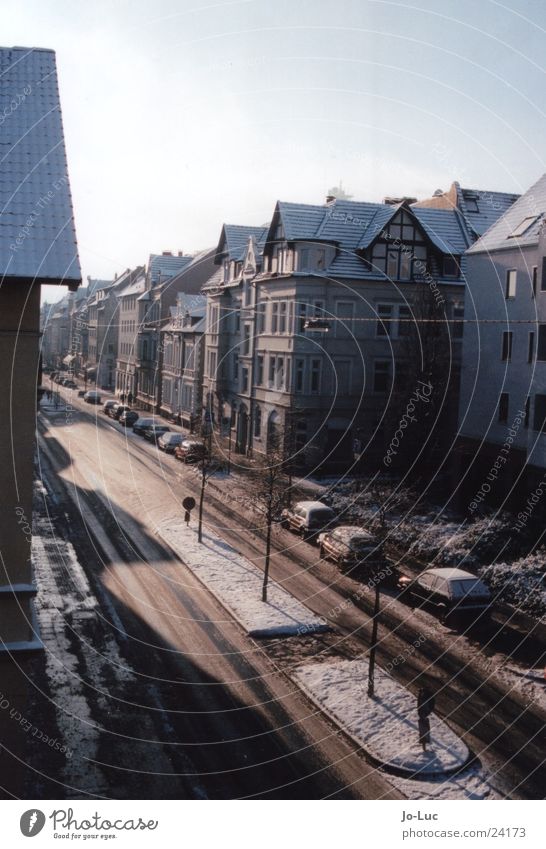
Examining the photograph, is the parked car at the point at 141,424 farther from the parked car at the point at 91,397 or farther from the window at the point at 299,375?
the parked car at the point at 91,397

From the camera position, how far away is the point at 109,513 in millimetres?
18688

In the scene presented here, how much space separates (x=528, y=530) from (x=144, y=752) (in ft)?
33.5

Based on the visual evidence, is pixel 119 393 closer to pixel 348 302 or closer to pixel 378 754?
pixel 348 302

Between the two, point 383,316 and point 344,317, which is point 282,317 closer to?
point 344,317

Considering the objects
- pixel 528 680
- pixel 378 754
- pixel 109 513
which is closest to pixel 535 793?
pixel 378 754

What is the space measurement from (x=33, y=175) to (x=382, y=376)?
18.4 metres

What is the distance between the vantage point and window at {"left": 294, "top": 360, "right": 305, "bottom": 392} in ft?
76.4

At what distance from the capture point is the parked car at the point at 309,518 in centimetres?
1709

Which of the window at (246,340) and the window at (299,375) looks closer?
the window at (299,375)

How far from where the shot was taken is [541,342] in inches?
704

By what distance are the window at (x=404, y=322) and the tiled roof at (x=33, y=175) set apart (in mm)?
16747

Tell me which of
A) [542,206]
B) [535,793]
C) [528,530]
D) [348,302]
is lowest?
[535,793]

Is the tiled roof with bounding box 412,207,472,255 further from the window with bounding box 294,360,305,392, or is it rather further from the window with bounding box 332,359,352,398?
the window with bounding box 294,360,305,392

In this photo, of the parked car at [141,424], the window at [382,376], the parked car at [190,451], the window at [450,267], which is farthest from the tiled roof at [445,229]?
the parked car at [141,424]
